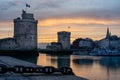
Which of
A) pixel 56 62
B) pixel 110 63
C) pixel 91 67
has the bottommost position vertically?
pixel 110 63

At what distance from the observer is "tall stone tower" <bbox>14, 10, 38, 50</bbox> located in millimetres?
93475

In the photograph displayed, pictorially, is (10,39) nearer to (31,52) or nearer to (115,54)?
(31,52)

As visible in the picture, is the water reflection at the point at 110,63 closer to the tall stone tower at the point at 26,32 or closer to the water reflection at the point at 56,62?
the water reflection at the point at 56,62

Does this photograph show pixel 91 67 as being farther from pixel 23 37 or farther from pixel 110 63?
pixel 23 37

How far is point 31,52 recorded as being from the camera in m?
91.1

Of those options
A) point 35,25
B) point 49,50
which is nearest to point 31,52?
point 35,25

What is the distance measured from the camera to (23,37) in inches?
3733

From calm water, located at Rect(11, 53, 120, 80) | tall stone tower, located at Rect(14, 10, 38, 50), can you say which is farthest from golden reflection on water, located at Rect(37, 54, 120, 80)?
tall stone tower, located at Rect(14, 10, 38, 50)

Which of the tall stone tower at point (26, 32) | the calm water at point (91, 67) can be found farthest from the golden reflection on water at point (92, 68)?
the tall stone tower at point (26, 32)

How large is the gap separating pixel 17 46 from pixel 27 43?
8.96 feet

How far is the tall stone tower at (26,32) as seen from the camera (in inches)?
3680

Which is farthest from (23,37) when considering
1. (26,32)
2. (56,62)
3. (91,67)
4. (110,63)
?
(91,67)

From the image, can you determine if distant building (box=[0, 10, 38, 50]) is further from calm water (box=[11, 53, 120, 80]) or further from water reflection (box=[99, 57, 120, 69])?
water reflection (box=[99, 57, 120, 69])

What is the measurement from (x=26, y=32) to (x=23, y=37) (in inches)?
67.6
